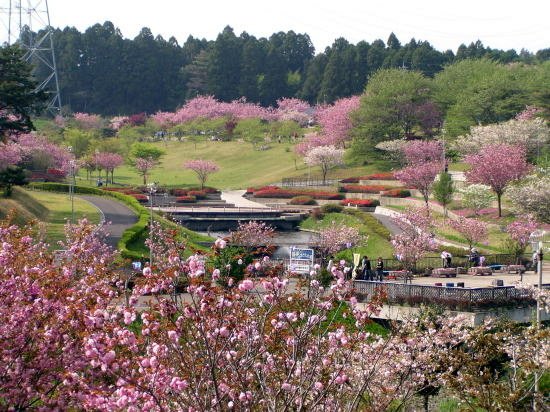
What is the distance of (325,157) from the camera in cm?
8800

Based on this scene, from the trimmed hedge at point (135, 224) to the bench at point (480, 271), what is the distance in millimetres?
12893

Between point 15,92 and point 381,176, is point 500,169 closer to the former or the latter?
point 381,176

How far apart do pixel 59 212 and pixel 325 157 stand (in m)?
34.0

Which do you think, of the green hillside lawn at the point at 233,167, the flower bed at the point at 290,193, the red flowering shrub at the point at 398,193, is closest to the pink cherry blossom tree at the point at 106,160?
the green hillside lawn at the point at 233,167

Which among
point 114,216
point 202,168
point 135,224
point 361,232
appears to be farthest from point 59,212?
point 202,168

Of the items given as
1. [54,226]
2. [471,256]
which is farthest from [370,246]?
[54,226]

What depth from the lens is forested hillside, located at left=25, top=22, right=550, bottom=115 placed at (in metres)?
144

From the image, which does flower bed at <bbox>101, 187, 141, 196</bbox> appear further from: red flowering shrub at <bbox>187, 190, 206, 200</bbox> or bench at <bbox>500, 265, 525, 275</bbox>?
bench at <bbox>500, 265, 525, 275</bbox>

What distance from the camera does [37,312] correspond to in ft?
52.3

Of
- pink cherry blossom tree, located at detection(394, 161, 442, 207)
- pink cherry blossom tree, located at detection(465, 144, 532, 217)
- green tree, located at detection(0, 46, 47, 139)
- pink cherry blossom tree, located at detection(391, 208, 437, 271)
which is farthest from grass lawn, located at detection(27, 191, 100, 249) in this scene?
pink cherry blossom tree, located at detection(465, 144, 532, 217)

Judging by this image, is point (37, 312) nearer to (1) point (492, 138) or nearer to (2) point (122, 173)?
(1) point (492, 138)

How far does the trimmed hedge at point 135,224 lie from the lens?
44.7m

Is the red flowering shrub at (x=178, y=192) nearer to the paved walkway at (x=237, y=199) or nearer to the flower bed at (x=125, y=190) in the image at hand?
the flower bed at (x=125, y=190)

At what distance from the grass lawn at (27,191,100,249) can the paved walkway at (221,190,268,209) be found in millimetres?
14713
